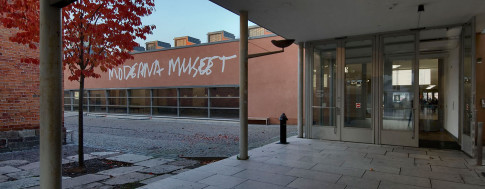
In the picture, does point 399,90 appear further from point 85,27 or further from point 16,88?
point 16,88

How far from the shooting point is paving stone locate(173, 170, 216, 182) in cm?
501

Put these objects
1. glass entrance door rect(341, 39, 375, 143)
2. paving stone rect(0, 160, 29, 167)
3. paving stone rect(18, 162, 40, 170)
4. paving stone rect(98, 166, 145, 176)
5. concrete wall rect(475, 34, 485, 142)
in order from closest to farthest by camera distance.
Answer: paving stone rect(98, 166, 145, 176)
paving stone rect(18, 162, 40, 170)
paving stone rect(0, 160, 29, 167)
concrete wall rect(475, 34, 485, 142)
glass entrance door rect(341, 39, 375, 143)

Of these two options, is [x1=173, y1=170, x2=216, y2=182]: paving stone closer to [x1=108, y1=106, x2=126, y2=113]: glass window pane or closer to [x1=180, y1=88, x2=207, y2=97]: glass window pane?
[x1=180, y1=88, x2=207, y2=97]: glass window pane

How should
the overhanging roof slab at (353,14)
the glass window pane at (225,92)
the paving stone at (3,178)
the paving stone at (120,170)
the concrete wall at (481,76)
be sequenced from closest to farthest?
the paving stone at (3,178) → the paving stone at (120,170) → the overhanging roof slab at (353,14) → the concrete wall at (481,76) → the glass window pane at (225,92)

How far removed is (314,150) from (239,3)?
4068 mm

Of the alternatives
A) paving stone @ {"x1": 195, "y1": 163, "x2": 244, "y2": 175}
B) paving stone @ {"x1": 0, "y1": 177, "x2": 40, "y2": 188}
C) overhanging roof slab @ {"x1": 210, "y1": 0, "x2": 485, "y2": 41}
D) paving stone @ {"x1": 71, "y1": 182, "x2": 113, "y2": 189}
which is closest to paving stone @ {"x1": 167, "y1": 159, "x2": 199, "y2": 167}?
paving stone @ {"x1": 195, "y1": 163, "x2": 244, "y2": 175}

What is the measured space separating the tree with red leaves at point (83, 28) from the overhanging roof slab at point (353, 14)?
2350 mm

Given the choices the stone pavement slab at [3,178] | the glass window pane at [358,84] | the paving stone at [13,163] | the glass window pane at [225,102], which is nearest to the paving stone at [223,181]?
the stone pavement slab at [3,178]

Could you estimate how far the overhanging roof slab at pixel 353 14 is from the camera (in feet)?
19.0

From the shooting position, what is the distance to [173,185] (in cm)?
467

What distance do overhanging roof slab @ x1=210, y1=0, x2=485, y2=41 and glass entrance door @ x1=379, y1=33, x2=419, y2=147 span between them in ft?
1.76

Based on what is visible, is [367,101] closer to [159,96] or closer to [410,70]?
[410,70]

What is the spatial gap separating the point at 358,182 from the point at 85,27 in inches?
242

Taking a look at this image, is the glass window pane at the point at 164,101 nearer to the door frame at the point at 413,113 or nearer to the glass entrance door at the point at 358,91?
the glass entrance door at the point at 358,91
